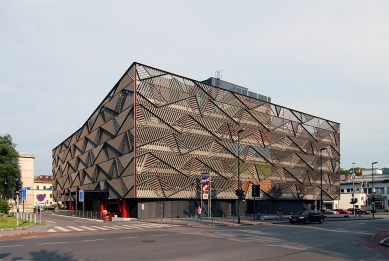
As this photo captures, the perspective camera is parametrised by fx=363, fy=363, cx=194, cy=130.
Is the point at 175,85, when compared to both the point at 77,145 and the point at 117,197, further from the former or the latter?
the point at 77,145

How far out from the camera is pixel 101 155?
58.1m

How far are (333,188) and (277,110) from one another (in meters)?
24.4

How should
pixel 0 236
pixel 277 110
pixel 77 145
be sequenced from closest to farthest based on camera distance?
pixel 0 236 < pixel 277 110 < pixel 77 145

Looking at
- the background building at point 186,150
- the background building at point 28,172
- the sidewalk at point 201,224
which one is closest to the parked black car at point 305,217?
the sidewalk at point 201,224

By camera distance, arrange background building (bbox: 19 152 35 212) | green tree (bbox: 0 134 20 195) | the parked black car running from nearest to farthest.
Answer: the parked black car < green tree (bbox: 0 134 20 195) < background building (bbox: 19 152 35 212)

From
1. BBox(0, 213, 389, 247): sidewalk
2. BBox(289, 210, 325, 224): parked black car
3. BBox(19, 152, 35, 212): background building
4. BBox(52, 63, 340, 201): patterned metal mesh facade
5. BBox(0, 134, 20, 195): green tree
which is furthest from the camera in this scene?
BBox(19, 152, 35, 212): background building

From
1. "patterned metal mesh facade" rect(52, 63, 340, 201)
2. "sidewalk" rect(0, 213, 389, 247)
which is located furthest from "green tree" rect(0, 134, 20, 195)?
"sidewalk" rect(0, 213, 389, 247)

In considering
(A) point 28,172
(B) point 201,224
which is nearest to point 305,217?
(B) point 201,224

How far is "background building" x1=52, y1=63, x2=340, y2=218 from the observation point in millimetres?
47125

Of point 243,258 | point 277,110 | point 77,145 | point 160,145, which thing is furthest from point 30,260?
point 77,145

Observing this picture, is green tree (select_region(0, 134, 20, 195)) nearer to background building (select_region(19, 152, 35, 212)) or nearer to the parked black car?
background building (select_region(19, 152, 35, 212))

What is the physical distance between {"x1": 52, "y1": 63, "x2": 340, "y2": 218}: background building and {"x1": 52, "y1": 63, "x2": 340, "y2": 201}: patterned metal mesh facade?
0.14 metres

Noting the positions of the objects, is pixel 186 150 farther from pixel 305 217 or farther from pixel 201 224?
pixel 305 217

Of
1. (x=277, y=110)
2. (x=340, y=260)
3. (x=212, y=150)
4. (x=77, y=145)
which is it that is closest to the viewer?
(x=340, y=260)
